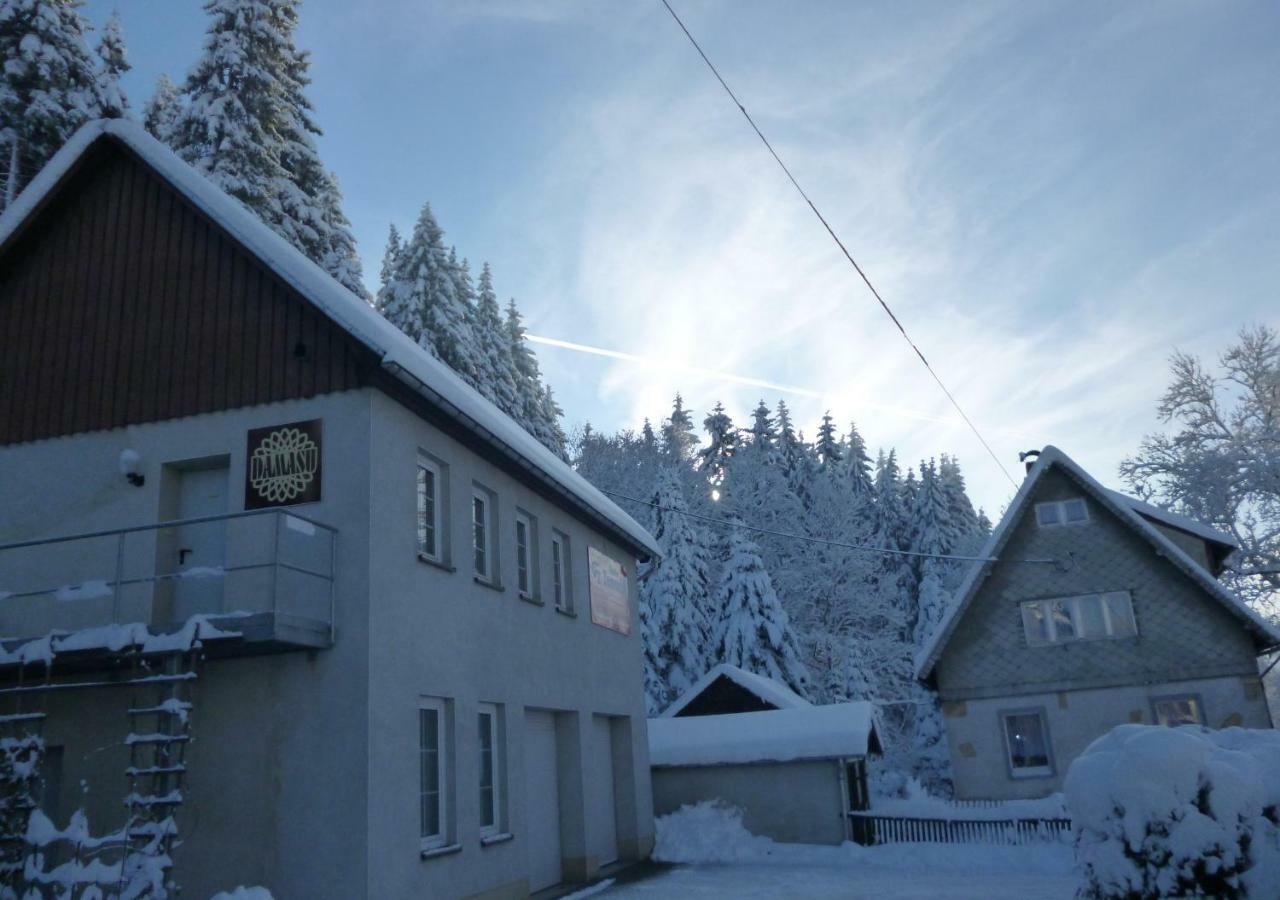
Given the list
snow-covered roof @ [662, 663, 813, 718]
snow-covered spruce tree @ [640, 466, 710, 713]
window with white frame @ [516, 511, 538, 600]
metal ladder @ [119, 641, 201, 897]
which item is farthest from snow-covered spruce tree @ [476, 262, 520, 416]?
metal ladder @ [119, 641, 201, 897]

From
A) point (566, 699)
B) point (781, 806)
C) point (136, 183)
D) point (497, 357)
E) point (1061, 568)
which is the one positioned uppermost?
point (497, 357)

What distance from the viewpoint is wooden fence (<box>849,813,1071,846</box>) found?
63.8 feet

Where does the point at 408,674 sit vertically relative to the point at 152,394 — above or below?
below

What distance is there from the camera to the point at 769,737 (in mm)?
22422

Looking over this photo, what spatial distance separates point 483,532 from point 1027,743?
570 inches

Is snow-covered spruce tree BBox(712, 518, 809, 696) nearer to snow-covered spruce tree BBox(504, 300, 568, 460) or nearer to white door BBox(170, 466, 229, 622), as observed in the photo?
snow-covered spruce tree BBox(504, 300, 568, 460)

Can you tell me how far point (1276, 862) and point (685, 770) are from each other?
1550 cm

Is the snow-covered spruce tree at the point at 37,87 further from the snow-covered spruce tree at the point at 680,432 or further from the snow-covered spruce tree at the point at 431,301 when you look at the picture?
the snow-covered spruce tree at the point at 680,432

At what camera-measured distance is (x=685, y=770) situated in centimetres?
2298

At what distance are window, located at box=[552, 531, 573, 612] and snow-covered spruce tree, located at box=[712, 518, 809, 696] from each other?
60.2ft

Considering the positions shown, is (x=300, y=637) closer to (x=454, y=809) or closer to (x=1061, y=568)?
(x=454, y=809)

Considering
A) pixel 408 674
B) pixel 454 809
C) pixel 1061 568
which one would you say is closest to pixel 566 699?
pixel 454 809

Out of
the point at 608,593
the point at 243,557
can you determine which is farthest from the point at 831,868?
the point at 243,557

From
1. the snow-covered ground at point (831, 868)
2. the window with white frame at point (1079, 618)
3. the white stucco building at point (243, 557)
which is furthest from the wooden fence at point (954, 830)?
the white stucco building at point (243, 557)
